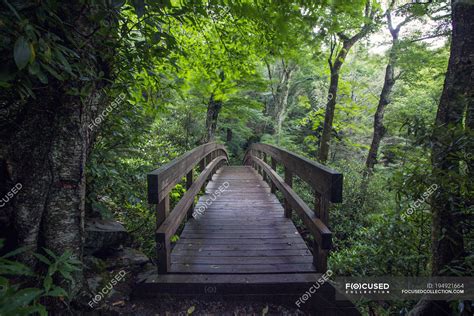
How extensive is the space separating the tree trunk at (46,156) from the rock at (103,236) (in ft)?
2.18

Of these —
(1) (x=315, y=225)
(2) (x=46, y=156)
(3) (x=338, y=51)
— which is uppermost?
(3) (x=338, y=51)

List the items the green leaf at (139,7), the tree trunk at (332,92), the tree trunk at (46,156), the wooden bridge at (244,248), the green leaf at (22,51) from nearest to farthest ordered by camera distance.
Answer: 1. the green leaf at (22,51)
2. the green leaf at (139,7)
3. the tree trunk at (46,156)
4. the wooden bridge at (244,248)
5. the tree trunk at (332,92)

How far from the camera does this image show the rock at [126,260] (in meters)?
2.62

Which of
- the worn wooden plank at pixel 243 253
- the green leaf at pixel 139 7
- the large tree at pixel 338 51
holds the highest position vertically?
the large tree at pixel 338 51

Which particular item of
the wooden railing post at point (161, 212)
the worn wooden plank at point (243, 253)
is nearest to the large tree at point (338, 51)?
the worn wooden plank at point (243, 253)

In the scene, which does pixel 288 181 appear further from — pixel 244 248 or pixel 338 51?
pixel 338 51

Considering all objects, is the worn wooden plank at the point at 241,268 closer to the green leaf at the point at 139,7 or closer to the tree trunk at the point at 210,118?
the green leaf at the point at 139,7

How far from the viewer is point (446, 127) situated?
6.42 feet

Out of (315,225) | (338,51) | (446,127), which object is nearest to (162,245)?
(315,225)

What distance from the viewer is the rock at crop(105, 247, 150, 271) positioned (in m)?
2.62

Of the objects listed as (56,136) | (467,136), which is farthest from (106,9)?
(467,136)

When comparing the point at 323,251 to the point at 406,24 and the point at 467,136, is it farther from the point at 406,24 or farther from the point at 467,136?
the point at 406,24

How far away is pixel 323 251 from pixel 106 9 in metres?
2.72

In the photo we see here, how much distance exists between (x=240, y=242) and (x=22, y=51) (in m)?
2.94
